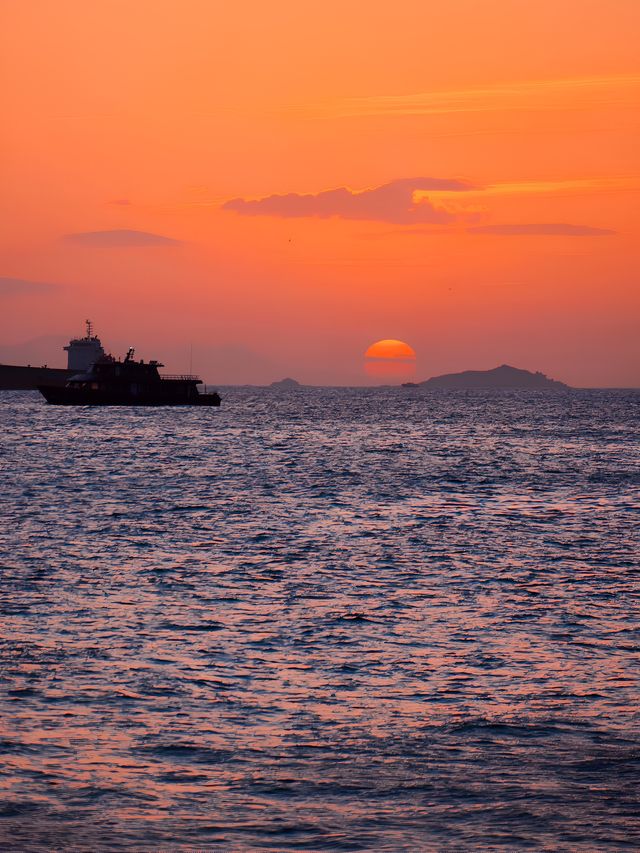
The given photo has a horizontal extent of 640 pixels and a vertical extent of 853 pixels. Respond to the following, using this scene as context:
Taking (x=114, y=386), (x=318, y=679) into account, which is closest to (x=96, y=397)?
(x=114, y=386)

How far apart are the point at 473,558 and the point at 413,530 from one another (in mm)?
7986

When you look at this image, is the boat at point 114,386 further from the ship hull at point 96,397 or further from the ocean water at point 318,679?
the ocean water at point 318,679

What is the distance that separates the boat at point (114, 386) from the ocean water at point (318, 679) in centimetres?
12077

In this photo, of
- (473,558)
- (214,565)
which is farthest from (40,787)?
(473,558)

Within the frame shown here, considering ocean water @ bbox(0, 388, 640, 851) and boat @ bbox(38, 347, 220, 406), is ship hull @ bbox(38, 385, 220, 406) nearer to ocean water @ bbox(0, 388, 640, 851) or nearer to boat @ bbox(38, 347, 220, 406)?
boat @ bbox(38, 347, 220, 406)

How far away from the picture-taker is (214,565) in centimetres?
3197

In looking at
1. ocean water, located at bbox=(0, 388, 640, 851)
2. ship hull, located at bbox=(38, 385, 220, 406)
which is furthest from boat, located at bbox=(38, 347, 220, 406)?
ocean water, located at bbox=(0, 388, 640, 851)

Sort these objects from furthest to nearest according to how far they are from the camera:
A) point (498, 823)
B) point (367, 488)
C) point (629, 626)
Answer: point (367, 488), point (629, 626), point (498, 823)

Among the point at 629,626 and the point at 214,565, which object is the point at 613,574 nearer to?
the point at 629,626

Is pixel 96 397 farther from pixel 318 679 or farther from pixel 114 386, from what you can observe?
pixel 318 679

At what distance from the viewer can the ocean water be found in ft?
41.4

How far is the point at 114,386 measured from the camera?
550ft

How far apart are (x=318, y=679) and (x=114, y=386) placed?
152 m

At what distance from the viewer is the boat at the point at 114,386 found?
546ft
